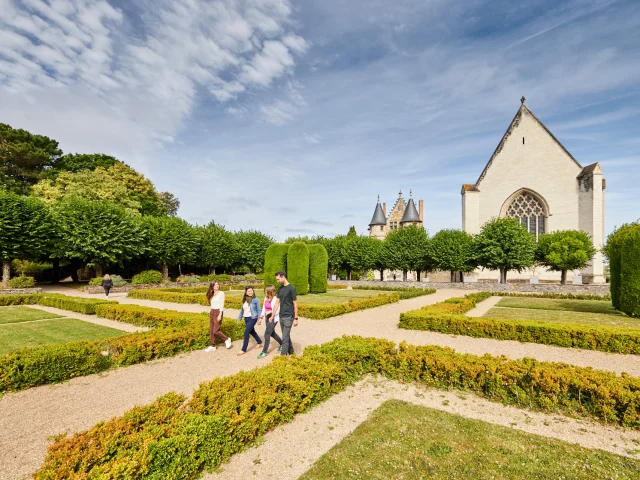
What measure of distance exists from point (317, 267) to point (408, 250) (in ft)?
50.8

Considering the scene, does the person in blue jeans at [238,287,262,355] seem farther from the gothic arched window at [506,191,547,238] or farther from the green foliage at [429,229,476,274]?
the gothic arched window at [506,191,547,238]

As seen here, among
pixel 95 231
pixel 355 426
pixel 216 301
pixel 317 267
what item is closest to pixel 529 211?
pixel 317 267

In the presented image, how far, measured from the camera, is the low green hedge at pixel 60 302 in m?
14.3

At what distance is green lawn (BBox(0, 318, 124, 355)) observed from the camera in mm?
9086

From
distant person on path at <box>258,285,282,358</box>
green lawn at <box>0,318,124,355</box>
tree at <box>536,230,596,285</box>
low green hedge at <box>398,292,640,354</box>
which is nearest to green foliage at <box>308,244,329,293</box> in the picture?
low green hedge at <box>398,292,640,354</box>

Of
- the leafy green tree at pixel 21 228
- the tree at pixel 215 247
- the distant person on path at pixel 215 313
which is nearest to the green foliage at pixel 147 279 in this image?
the leafy green tree at pixel 21 228

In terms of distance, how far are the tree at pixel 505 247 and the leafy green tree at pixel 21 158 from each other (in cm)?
5421

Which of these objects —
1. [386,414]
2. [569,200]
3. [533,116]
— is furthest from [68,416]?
[533,116]

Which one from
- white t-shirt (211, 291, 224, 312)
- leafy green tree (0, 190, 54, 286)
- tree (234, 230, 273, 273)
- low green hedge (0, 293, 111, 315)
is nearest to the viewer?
white t-shirt (211, 291, 224, 312)

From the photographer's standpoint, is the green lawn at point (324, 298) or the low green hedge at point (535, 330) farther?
the green lawn at point (324, 298)

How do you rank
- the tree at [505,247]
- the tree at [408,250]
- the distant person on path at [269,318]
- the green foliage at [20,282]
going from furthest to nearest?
the tree at [408,250], the tree at [505,247], the green foliage at [20,282], the distant person on path at [269,318]

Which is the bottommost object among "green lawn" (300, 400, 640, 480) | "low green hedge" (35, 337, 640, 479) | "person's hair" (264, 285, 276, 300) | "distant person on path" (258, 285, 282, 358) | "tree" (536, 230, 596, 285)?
"green lawn" (300, 400, 640, 480)

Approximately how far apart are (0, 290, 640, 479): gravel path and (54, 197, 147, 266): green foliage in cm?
2481

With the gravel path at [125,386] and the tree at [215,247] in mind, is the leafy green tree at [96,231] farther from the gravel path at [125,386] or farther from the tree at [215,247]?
the gravel path at [125,386]
